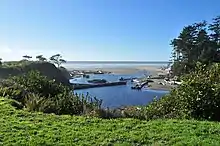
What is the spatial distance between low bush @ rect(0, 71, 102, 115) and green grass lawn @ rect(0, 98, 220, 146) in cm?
163

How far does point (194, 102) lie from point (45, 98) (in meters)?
4.99

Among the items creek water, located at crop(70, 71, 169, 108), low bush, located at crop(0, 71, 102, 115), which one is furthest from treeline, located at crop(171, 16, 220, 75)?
low bush, located at crop(0, 71, 102, 115)

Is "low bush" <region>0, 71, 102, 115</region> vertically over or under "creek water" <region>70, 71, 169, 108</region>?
over

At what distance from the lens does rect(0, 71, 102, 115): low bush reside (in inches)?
364

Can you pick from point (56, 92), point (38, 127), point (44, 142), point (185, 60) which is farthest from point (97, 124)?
A: point (185, 60)

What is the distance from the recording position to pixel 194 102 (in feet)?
28.2

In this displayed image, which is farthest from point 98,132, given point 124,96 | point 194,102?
point 124,96

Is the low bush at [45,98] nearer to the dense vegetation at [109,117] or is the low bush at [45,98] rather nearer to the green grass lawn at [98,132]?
the dense vegetation at [109,117]

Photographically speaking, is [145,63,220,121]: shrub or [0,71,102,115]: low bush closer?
[145,63,220,121]: shrub

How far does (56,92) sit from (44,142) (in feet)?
25.9

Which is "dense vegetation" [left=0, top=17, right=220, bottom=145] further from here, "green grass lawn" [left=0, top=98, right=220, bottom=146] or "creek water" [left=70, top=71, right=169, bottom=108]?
"creek water" [left=70, top=71, right=169, bottom=108]

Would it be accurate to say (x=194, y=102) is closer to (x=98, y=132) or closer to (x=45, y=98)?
(x=98, y=132)

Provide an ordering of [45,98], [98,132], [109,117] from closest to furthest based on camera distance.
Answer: [98,132] → [109,117] → [45,98]

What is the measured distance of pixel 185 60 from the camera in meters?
63.2
